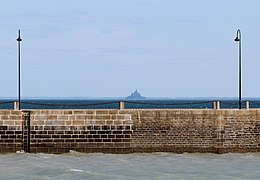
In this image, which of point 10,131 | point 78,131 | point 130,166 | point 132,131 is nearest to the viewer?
point 130,166

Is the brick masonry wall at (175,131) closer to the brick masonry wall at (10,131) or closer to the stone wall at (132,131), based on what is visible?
the stone wall at (132,131)

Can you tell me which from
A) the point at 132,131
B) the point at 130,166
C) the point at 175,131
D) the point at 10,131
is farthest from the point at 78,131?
the point at 175,131

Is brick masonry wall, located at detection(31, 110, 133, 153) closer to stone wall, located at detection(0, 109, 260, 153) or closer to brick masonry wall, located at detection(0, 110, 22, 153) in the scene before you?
stone wall, located at detection(0, 109, 260, 153)

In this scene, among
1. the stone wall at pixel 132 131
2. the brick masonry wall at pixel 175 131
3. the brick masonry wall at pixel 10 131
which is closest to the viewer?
the brick masonry wall at pixel 10 131

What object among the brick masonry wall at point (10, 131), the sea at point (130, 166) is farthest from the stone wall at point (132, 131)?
the sea at point (130, 166)

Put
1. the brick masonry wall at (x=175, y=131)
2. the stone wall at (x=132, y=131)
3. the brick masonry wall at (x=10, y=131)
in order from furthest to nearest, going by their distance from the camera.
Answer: the brick masonry wall at (x=175, y=131) → the stone wall at (x=132, y=131) → the brick masonry wall at (x=10, y=131)

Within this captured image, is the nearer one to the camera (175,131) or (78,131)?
(78,131)

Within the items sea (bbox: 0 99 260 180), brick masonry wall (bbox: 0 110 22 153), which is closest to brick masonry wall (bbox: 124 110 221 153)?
sea (bbox: 0 99 260 180)

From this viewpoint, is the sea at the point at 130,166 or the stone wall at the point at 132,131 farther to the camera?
the stone wall at the point at 132,131

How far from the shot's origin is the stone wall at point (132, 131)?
3070 cm

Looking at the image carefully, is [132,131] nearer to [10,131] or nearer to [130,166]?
[130,166]

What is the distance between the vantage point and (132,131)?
31016 millimetres

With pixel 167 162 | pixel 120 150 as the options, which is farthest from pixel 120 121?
pixel 167 162

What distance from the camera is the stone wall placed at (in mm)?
30703
